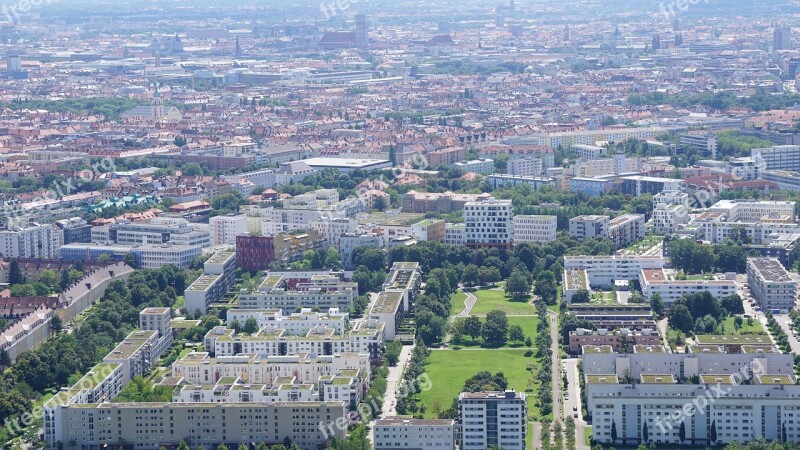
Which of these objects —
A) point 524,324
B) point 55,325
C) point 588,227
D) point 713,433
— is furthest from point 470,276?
point 713,433

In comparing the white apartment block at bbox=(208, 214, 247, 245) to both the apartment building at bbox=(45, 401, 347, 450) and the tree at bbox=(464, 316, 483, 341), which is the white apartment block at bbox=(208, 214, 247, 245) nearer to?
the tree at bbox=(464, 316, 483, 341)

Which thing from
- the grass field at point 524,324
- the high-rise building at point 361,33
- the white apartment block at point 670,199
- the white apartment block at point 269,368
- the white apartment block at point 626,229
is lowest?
the grass field at point 524,324

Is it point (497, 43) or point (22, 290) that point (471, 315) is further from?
point (497, 43)

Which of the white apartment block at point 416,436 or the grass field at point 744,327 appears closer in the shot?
the white apartment block at point 416,436

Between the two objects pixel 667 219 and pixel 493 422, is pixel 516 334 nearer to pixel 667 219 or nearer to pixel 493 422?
pixel 493 422

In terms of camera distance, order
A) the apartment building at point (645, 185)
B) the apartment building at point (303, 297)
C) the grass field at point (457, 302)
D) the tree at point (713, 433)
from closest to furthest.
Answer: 1. the tree at point (713, 433)
2. the apartment building at point (303, 297)
3. the grass field at point (457, 302)
4. the apartment building at point (645, 185)

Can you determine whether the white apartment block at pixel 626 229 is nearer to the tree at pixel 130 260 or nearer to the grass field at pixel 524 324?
the grass field at pixel 524 324

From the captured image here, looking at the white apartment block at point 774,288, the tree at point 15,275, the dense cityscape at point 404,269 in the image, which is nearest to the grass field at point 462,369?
the dense cityscape at point 404,269
